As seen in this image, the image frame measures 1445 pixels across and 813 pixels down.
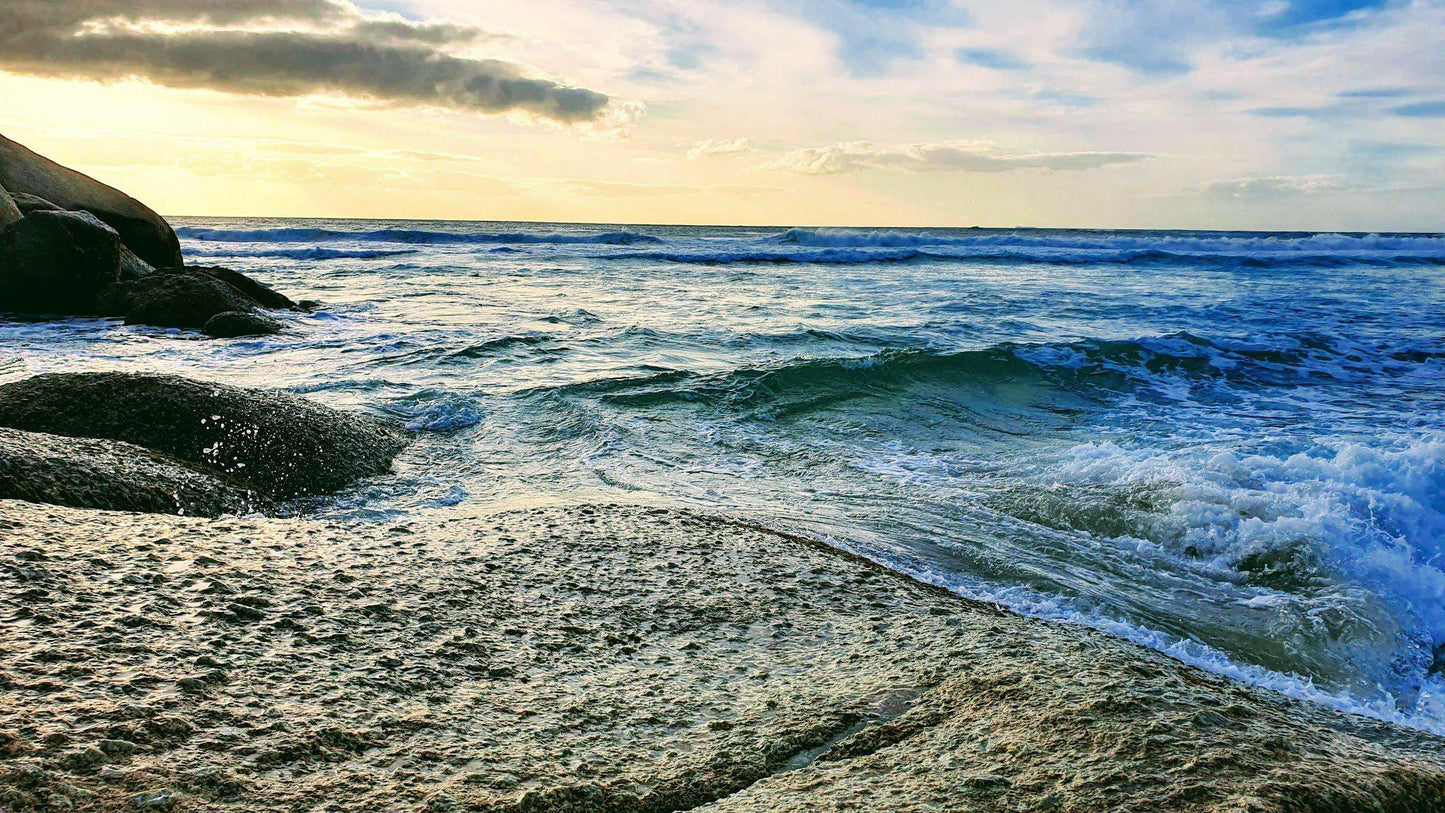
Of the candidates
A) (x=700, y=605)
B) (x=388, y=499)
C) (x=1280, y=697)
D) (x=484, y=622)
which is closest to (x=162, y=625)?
(x=484, y=622)

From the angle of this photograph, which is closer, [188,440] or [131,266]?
[188,440]

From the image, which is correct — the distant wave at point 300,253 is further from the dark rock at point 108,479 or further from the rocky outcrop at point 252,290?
the dark rock at point 108,479

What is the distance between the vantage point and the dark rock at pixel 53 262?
434 inches

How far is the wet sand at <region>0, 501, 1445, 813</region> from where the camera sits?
164 centimetres

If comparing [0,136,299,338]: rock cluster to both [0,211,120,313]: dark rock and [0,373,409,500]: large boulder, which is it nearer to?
[0,211,120,313]: dark rock

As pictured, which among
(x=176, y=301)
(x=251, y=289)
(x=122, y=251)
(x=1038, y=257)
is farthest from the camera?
(x=1038, y=257)

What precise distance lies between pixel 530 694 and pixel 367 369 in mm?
7065

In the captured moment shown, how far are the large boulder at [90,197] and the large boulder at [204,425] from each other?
10.4 metres

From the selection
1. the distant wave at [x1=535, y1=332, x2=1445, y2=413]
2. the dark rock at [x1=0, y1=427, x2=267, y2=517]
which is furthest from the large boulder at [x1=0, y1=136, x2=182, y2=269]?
the dark rock at [x1=0, y1=427, x2=267, y2=517]

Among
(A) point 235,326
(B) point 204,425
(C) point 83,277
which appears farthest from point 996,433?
(C) point 83,277

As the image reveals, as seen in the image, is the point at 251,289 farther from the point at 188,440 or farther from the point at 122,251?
the point at 188,440

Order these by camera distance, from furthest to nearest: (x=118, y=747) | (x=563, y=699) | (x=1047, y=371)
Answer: (x=1047, y=371) → (x=563, y=699) → (x=118, y=747)

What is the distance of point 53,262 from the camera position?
36.9 feet

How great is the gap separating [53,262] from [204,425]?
934 cm
